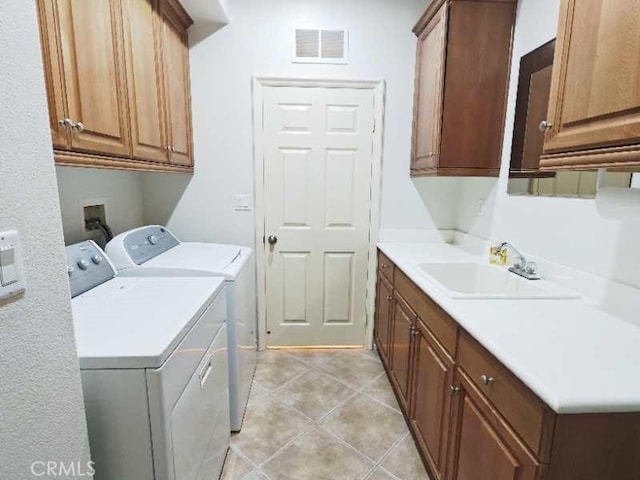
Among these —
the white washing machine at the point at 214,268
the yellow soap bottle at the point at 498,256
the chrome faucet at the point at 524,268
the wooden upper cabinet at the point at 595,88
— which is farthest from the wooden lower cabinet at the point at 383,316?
the wooden upper cabinet at the point at 595,88

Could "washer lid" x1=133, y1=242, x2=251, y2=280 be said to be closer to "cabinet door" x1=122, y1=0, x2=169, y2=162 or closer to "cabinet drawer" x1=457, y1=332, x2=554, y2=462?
"cabinet door" x1=122, y1=0, x2=169, y2=162

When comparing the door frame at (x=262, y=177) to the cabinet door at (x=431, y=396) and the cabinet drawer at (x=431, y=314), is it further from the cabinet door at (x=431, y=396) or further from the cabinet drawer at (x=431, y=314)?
the cabinet door at (x=431, y=396)

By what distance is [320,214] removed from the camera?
9.12 ft

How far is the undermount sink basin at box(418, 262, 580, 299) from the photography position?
1576mm

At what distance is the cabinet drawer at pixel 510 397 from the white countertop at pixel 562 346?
52 mm

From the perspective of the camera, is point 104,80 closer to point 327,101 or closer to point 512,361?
point 327,101

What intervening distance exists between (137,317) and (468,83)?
7.03 ft

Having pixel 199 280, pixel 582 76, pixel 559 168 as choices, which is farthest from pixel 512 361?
pixel 199 280

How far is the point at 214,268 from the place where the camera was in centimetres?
186

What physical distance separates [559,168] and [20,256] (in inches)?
58.7

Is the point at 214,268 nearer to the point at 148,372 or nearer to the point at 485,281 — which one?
the point at 148,372

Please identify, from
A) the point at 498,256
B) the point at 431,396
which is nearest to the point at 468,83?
the point at 498,256

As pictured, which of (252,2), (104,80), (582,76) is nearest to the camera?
(582,76)

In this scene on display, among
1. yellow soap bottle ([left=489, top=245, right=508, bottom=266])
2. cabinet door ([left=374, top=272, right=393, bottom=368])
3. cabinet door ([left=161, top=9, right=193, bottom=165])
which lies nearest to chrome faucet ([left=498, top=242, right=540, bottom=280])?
yellow soap bottle ([left=489, top=245, right=508, bottom=266])
